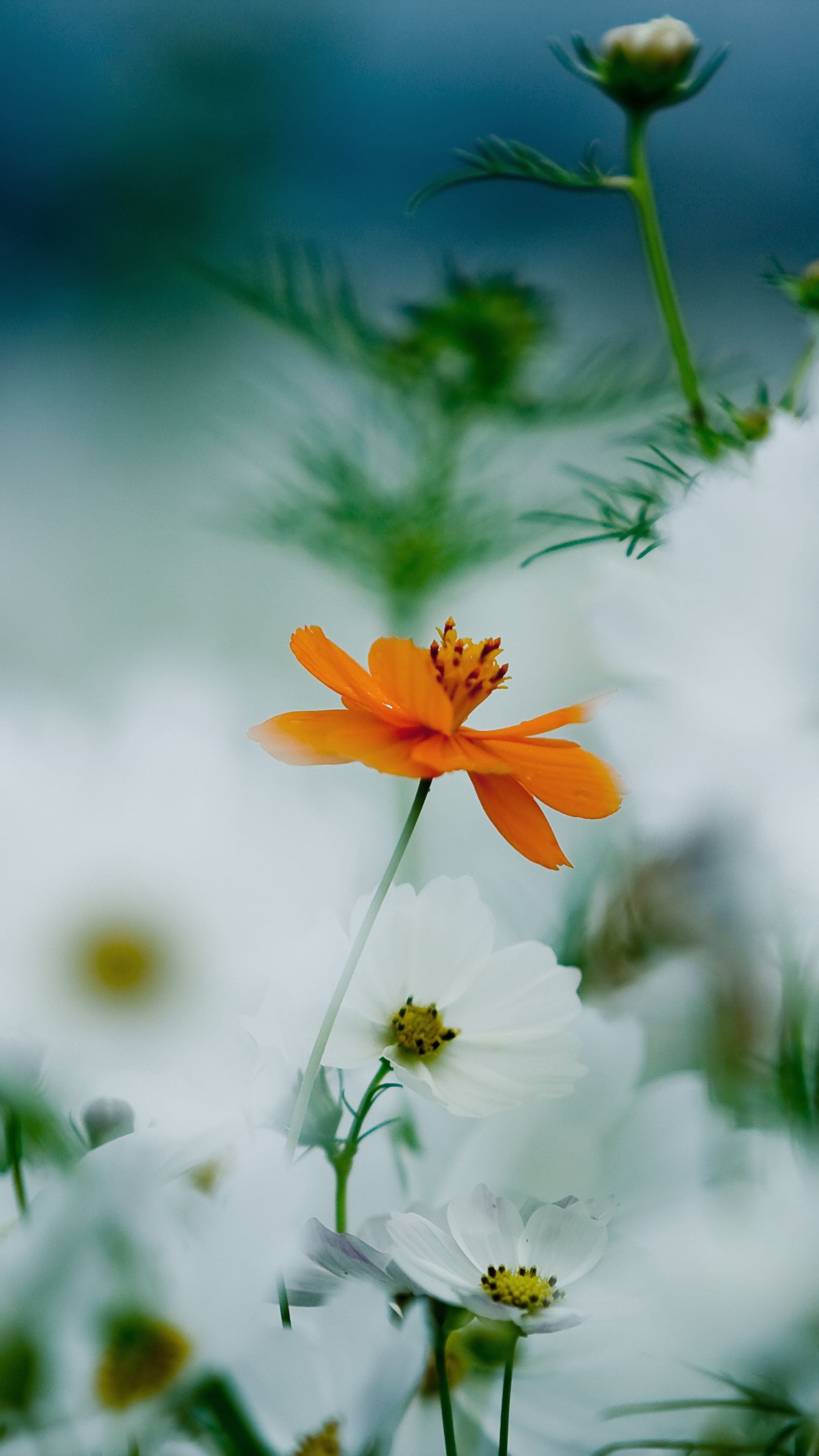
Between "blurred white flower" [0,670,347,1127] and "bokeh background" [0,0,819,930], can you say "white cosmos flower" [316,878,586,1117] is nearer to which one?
"blurred white flower" [0,670,347,1127]

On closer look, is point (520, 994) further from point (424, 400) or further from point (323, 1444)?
point (424, 400)

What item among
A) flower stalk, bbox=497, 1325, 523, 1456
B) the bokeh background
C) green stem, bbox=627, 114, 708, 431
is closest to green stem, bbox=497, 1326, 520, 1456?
flower stalk, bbox=497, 1325, 523, 1456

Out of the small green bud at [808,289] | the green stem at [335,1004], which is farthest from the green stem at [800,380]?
the green stem at [335,1004]

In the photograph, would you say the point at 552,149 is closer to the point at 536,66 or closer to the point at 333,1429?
the point at 536,66

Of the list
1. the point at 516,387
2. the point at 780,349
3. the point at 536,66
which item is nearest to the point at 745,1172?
the point at 516,387

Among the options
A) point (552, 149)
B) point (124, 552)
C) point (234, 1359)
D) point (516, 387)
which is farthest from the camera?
point (552, 149)

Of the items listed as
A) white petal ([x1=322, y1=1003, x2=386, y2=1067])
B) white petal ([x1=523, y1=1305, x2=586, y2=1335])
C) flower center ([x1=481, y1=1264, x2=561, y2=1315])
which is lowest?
white petal ([x1=523, y1=1305, x2=586, y2=1335])

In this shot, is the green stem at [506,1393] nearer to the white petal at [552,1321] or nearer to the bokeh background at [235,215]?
the white petal at [552,1321]
